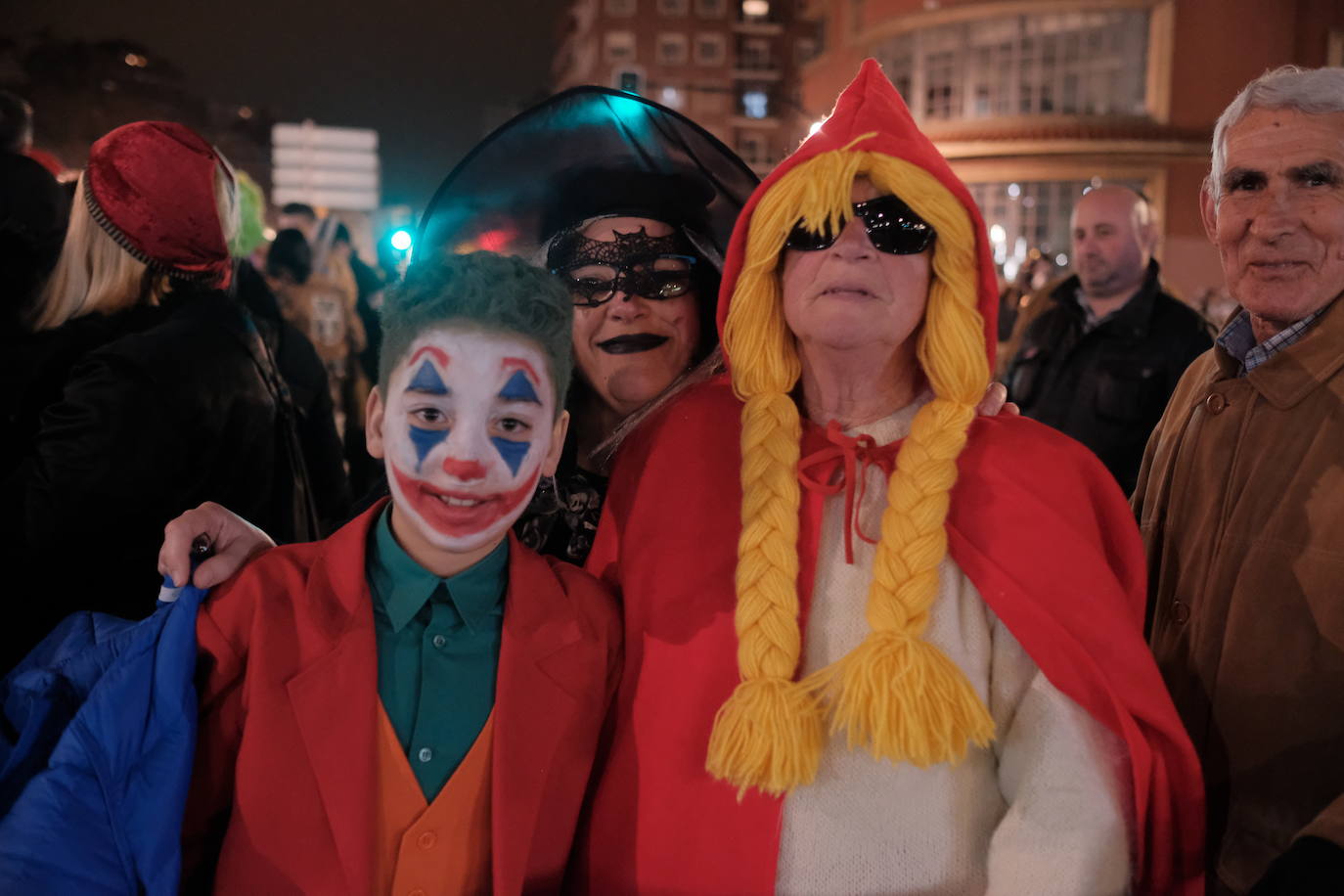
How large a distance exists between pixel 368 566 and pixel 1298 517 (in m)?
2.02

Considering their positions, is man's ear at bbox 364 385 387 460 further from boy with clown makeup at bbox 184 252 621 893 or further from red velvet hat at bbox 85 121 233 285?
red velvet hat at bbox 85 121 233 285

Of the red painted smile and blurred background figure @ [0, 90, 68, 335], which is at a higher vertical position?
blurred background figure @ [0, 90, 68, 335]

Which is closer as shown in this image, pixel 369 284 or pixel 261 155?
pixel 369 284

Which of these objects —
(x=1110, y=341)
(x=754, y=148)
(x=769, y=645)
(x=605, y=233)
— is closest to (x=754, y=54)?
(x=754, y=148)

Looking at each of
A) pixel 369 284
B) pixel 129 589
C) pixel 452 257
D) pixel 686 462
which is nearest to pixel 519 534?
pixel 686 462

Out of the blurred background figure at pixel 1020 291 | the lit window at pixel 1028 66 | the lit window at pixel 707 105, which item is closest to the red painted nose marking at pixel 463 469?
the blurred background figure at pixel 1020 291

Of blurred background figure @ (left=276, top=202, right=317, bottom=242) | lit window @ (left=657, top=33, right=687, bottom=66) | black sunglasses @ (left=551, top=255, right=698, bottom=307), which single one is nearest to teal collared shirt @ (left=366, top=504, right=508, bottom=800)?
black sunglasses @ (left=551, top=255, right=698, bottom=307)

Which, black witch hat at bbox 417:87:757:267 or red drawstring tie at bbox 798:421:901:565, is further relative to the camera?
black witch hat at bbox 417:87:757:267

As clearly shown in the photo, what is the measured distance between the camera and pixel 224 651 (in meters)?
1.87

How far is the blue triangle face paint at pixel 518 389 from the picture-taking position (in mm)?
1931

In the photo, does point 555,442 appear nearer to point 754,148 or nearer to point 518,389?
point 518,389

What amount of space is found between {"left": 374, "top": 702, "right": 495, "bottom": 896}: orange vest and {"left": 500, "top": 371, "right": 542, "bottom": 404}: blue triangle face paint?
2.03 feet

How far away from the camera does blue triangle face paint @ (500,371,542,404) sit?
1.93m

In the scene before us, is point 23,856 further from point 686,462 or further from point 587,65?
point 587,65
